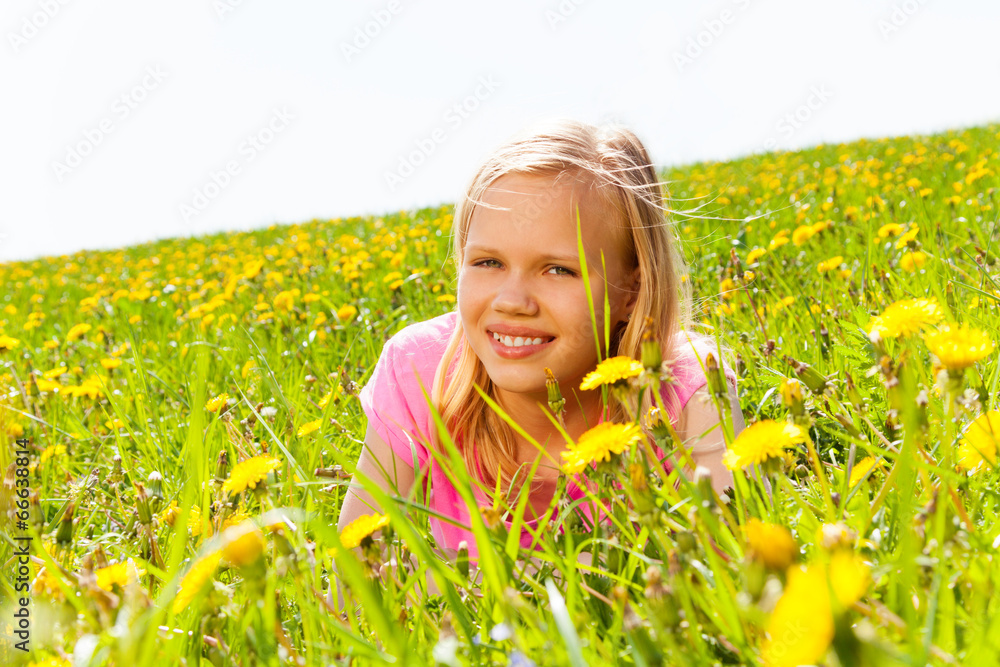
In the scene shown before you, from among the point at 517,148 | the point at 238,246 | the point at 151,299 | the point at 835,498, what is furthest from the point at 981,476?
the point at 238,246

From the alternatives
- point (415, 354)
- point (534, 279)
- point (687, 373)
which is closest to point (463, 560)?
point (534, 279)

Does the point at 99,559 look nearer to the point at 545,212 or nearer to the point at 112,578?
the point at 112,578

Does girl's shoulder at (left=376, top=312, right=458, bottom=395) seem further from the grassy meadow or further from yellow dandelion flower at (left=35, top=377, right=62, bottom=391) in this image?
yellow dandelion flower at (left=35, top=377, right=62, bottom=391)

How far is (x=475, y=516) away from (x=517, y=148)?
120 cm

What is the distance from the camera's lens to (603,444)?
2.68 ft

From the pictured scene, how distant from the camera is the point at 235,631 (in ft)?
2.90

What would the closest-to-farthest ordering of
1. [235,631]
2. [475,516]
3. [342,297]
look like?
[475,516], [235,631], [342,297]

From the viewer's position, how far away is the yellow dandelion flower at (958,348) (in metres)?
0.72

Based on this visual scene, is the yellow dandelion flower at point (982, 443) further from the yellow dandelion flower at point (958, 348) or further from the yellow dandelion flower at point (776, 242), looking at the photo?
the yellow dandelion flower at point (776, 242)

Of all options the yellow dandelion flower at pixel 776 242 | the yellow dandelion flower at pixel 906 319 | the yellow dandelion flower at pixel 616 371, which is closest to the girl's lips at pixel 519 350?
the yellow dandelion flower at pixel 616 371

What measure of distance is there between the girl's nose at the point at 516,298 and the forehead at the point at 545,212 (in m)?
0.09

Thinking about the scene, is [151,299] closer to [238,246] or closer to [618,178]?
[238,246]

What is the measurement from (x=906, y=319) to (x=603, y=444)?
419 millimetres

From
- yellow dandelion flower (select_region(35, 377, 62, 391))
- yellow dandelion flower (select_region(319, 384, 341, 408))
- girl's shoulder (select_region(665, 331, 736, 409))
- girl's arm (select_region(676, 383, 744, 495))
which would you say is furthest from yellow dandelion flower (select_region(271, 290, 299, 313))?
girl's arm (select_region(676, 383, 744, 495))
